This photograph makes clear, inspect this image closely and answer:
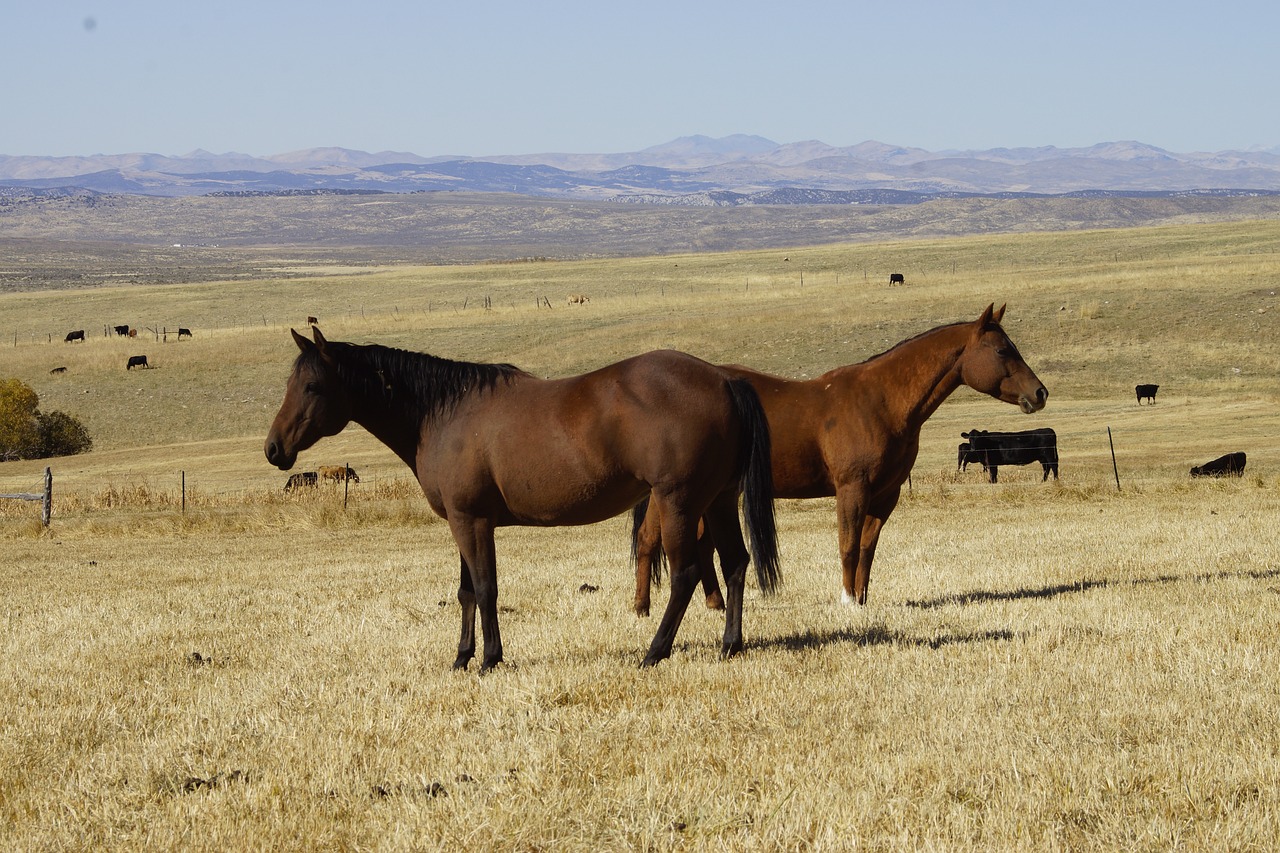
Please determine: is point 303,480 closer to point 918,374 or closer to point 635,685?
point 918,374

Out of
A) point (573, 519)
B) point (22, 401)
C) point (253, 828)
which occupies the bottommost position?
point (22, 401)

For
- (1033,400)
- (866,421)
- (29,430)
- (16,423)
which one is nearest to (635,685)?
(866,421)

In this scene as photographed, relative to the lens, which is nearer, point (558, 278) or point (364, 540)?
point (364, 540)

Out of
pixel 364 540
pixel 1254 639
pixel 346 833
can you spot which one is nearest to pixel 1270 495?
pixel 1254 639

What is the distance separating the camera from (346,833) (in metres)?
5.12

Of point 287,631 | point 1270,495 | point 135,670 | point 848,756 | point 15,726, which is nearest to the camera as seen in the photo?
point 848,756

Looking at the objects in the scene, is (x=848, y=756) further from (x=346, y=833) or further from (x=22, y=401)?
(x=22, y=401)

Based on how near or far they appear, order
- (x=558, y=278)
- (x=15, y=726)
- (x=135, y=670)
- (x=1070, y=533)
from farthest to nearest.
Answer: (x=558, y=278), (x=1070, y=533), (x=135, y=670), (x=15, y=726)

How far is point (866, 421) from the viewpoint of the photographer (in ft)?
34.8

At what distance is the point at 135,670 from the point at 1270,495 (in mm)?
16465

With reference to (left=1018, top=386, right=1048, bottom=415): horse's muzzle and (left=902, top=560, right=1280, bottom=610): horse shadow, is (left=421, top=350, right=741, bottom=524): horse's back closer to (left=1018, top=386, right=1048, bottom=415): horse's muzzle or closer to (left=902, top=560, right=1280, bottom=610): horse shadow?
(left=902, top=560, right=1280, bottom=610): horse shadow

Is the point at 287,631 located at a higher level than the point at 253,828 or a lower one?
lower

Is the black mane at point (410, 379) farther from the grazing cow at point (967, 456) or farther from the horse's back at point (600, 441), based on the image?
the grazing cow at point (967, 456)

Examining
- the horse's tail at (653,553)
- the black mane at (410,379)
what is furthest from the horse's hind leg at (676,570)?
the horse's tail at (653,553)
